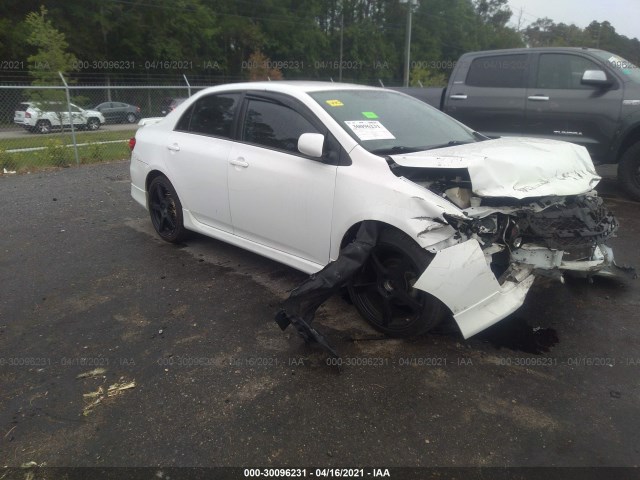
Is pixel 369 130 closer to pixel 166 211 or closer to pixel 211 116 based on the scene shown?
pixel 211 116

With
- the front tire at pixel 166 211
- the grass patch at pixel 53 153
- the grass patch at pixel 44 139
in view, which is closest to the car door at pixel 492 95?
the front tire at pixel 166 211

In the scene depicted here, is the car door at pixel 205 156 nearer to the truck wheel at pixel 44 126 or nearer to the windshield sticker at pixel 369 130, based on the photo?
the windshield sticker at pixel 369 130

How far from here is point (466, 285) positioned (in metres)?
2.87

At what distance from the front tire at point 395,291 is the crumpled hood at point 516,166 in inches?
20.3

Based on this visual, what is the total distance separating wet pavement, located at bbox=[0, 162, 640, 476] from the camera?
2.44 metres

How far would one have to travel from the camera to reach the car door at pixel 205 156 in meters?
4.38

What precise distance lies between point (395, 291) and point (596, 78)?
4.88m

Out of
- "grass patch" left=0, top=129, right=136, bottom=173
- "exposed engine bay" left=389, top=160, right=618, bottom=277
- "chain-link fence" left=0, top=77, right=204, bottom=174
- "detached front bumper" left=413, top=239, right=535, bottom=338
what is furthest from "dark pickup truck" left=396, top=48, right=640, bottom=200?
"grass patch" left=0, top=129, right=136, bottom=173

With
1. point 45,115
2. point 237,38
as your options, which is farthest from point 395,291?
point 237,38

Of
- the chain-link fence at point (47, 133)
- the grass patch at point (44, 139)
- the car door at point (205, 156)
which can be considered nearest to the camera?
the car door at point (205, 156)

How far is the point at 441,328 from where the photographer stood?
348 centimetres

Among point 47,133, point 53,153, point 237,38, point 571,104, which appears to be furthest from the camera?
point 237,38

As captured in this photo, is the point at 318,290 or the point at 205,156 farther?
the point at 205,156

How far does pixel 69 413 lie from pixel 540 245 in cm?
288
